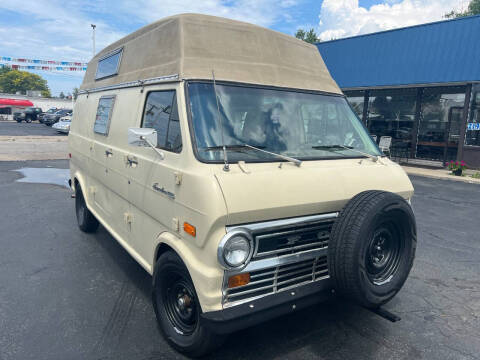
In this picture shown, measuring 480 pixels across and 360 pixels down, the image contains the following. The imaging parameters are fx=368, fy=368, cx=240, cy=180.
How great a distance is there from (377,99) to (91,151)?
16.3 metres

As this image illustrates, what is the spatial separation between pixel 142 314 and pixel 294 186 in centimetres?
199

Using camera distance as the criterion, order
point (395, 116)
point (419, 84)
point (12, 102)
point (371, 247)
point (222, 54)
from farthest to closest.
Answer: point (12, 102) < point (395, 116) < point (419, 84) < point (222, 54) < point (371, 247)

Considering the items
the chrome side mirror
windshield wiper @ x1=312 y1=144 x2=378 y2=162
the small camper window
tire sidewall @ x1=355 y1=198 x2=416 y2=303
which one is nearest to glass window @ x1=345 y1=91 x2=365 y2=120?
the small camper window

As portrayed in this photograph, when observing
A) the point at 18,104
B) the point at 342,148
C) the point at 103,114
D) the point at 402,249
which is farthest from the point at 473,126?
the point at 18,104

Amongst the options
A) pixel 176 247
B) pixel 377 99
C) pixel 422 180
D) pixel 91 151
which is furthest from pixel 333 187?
pixel 377 99

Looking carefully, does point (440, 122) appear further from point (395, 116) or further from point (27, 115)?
point (27, 115)

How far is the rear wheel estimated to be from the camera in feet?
18.5

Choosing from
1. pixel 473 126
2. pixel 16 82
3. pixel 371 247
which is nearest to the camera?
pixel 371 247

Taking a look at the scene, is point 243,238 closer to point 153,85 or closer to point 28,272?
point 153,85

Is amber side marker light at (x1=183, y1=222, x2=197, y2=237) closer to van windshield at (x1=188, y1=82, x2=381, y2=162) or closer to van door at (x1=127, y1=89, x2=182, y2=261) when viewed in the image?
van door at (x1=127, y1=89, x2=182, y2=261)

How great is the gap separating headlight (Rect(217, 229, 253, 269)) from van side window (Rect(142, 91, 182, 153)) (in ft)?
2.80

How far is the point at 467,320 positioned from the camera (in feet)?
11.6

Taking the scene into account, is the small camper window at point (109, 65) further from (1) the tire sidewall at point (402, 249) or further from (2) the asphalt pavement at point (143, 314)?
(1) the tire sidewall at point (402, 249)

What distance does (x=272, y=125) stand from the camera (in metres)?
3.17
